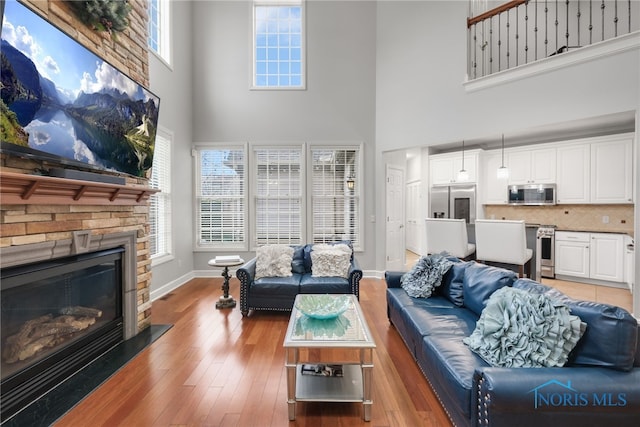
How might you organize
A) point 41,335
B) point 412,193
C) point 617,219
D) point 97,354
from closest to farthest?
point 41,335, point 97,354, point 617,219, point 412,193

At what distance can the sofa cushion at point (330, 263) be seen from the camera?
3.79 metres

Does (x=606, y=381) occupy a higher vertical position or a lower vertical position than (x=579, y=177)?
lower

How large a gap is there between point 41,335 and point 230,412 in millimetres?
1537

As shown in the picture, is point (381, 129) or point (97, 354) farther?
point (381, 129)

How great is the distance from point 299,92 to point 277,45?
1.05 metres

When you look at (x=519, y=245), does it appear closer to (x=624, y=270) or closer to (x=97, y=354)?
(x=624, y=270)

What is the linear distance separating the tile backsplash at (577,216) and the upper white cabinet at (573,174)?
286 mm

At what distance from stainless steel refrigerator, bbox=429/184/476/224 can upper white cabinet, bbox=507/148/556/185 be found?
82 cm

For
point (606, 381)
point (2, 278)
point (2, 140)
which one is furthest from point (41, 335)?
point (606, 381)

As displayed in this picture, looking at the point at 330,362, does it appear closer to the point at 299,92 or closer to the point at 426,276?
the point at 426,276

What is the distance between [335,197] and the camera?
18.3ft

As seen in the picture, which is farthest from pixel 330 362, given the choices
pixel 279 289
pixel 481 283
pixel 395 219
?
pixel 395 219

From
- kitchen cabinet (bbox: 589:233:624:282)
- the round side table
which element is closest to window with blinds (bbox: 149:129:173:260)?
the round side table

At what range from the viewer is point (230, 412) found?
6.38 feet
